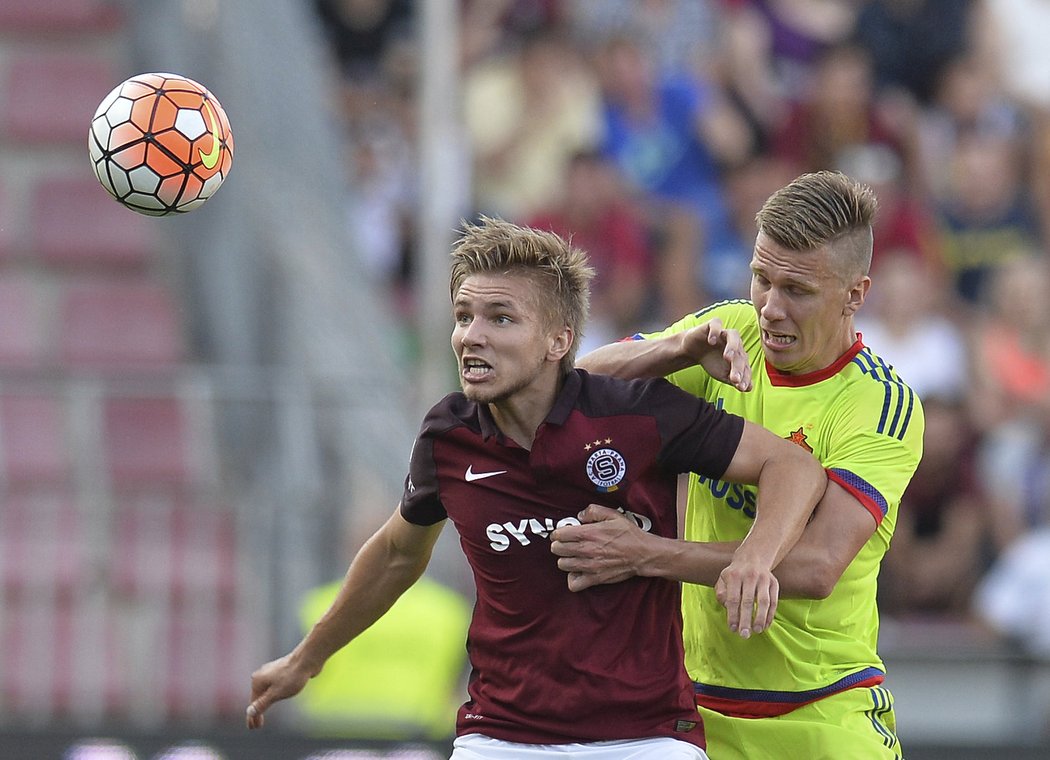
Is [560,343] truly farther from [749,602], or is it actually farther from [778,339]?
[749,602]

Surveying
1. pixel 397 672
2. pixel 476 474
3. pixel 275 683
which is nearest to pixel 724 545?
pixel 476 474

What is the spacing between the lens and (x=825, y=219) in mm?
4484

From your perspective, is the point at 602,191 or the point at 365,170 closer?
the point at 602,191

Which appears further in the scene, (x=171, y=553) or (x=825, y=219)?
(x=171, y=553)

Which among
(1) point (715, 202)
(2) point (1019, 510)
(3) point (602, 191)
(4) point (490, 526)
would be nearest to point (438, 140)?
(3) point (602, 191)

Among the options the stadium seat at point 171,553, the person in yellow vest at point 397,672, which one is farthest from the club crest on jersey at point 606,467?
the stadium seat at point 171,553

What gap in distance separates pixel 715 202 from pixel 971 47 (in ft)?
8.18

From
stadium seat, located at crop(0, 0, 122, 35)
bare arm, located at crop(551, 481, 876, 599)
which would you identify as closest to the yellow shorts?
bare arm, located at crop(551, 481, 876, 599)

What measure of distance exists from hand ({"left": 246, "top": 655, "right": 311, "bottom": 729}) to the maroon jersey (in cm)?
68

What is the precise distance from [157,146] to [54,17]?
861 cm

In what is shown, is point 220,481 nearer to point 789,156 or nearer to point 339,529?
point 339,529

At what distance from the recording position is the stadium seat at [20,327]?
1139 cm

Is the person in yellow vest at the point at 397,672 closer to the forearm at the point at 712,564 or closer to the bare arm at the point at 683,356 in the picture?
the bare arm at the point at 683,356

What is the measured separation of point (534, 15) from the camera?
13672 mm
